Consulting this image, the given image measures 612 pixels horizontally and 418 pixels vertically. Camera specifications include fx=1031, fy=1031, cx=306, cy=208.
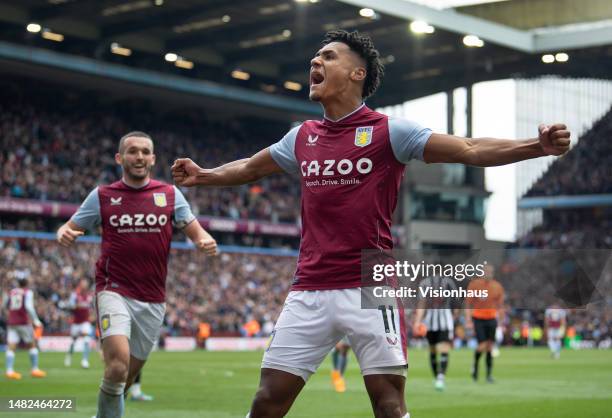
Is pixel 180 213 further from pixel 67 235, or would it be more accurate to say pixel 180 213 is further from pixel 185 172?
pixel 185 172

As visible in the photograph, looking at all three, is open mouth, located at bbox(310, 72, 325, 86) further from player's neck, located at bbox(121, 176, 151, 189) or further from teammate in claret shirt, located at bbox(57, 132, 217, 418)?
player's neck, located at bbox(121, 176, 151, 189)

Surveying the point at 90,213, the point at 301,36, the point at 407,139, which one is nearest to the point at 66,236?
the point at 90,213

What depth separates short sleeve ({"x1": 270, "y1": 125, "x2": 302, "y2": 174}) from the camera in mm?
6355

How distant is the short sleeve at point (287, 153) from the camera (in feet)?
20.9

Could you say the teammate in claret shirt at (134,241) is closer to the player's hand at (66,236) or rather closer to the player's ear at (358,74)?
the player's hand at (66,236)

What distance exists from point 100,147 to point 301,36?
10.6 m

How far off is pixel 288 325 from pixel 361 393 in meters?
11.2

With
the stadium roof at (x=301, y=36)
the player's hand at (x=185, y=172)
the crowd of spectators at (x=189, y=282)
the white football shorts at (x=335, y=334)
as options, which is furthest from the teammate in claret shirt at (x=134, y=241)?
the stadium roof at (x=301, y=36)

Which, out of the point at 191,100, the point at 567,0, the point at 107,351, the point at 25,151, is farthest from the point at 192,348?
the point at 107,351

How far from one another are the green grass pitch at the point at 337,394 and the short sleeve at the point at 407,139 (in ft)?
24.6

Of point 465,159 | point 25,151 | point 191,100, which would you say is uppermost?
point 191,100

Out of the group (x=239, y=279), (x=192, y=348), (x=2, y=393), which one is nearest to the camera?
(x=2, y=393)

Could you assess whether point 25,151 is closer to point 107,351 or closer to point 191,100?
point 191,100

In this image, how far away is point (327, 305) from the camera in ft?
19.2
